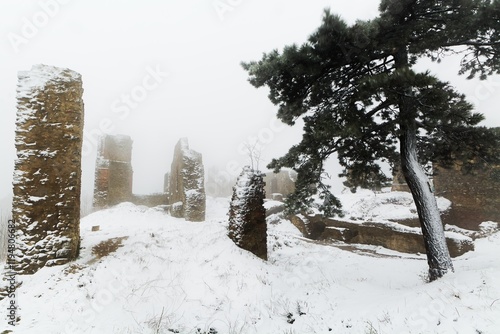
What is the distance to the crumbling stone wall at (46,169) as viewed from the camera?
5008 mm

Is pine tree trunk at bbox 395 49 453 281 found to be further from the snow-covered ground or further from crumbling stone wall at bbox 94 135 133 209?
crumbling stone wall at bbox 94 135 133 209

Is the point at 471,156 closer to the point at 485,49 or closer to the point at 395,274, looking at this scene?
the point at 485,49

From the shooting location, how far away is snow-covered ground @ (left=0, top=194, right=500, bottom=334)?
3561 mm

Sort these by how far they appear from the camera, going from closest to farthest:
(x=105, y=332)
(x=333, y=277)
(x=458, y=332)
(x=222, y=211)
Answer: (x=458, y=332) → (x=105, y=332) → (x=333, y=277) → (x=222, y=211)

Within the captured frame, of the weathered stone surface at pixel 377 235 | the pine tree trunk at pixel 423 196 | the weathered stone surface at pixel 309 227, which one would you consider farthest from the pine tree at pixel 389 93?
the weathered stone surface at pixel 309 227

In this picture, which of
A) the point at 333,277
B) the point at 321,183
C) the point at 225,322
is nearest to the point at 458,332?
the point at 225,322

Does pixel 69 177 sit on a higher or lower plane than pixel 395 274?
higher

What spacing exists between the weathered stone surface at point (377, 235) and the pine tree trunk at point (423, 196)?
5.44m

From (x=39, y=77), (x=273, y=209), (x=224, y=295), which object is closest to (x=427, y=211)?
(x=224, y=295)

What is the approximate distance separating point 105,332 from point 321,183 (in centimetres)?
564

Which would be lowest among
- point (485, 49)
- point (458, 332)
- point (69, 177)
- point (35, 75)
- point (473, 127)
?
point (458, 332)

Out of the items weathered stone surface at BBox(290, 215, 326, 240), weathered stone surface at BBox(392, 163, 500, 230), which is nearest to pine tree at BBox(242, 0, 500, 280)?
weathered stone surface at BBox(392, 163, 500, 230)

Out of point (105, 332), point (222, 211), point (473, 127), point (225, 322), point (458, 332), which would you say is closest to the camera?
point (458, 332)

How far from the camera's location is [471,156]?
6176mm
